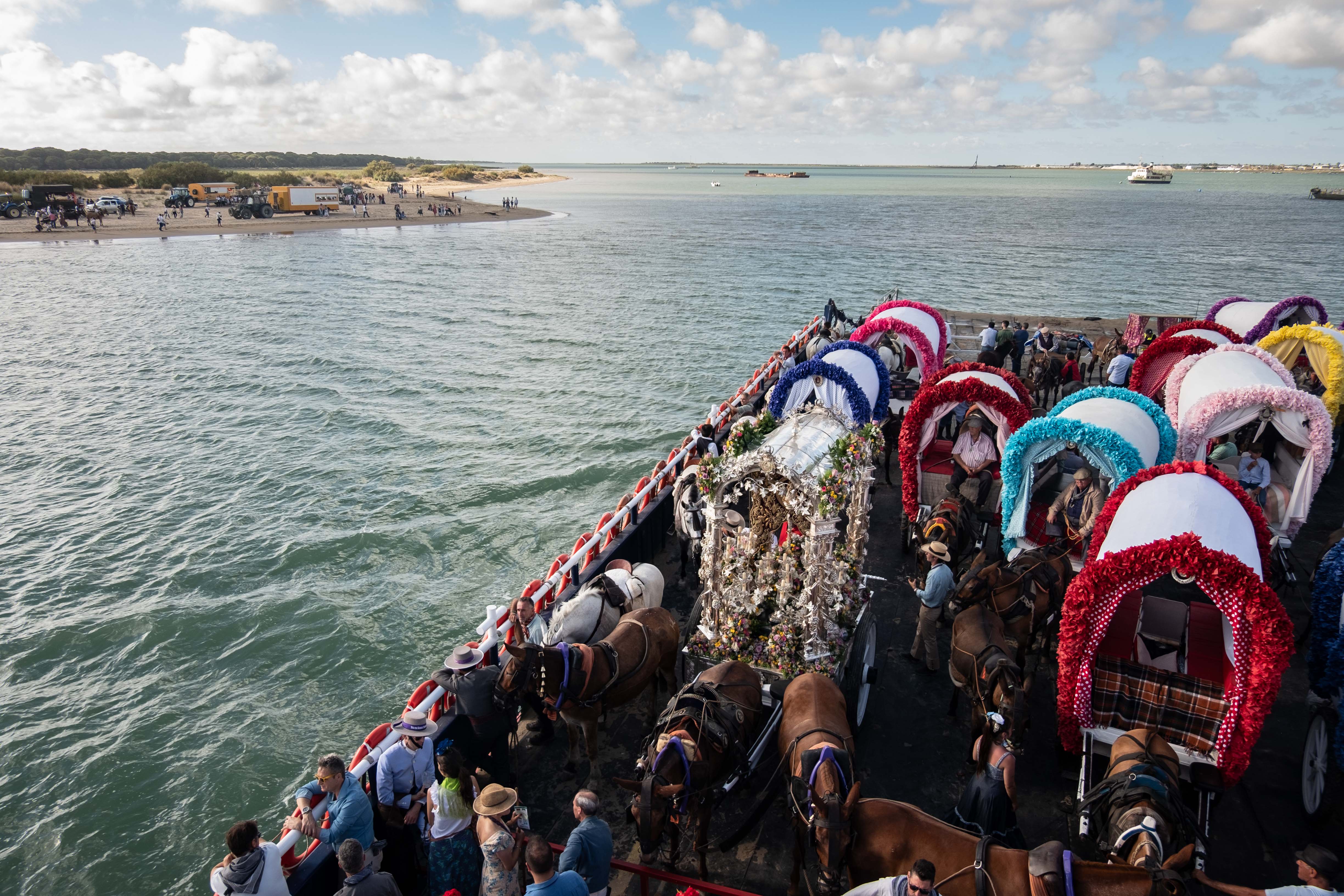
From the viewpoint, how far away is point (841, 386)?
1266 cm

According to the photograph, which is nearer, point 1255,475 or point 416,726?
point 416,726

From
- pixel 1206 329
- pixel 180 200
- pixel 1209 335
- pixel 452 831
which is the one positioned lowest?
pixel 452 831

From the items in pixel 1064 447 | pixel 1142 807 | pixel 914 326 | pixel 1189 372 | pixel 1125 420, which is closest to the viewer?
pixel 1142 807

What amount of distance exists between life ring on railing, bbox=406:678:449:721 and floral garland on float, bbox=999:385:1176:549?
7.64 metres

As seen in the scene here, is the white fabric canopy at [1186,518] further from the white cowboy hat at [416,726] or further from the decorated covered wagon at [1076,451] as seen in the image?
the white cowboy hat at [416,726]

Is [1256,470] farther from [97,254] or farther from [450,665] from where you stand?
[97,254]

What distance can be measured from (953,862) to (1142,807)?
147 cm

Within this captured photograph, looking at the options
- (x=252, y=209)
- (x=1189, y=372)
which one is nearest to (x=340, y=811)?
(x=1189, y=372)

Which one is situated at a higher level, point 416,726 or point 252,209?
point 252,209

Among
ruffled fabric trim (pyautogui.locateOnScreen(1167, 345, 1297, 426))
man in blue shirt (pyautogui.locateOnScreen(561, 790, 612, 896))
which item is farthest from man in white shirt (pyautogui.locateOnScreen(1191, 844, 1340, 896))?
ruffled fabric trim (pyautogui.locateOnScreen(1167, 345, 1297, 426))

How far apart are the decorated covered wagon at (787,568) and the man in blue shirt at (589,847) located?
2.60 metres

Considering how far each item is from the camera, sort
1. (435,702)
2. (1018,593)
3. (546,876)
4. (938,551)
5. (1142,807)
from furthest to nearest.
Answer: (938,551) → (1018,593) → (435,702) → (1142,807) → (546,876)

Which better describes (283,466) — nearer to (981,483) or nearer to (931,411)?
(931,411)

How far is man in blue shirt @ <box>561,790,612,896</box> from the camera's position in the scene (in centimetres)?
482
